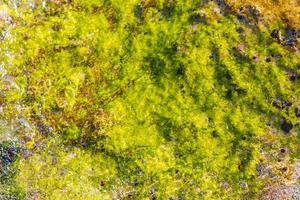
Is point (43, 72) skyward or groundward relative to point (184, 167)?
skyward

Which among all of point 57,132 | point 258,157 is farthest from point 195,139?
point 57,132

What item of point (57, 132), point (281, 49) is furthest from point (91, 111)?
point (281, 49)

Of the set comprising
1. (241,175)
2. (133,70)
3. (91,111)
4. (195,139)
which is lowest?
(241,175)

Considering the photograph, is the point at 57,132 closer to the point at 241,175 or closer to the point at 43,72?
the point at 43,72

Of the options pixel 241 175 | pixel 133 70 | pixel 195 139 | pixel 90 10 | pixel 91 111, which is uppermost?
pixel 90 10

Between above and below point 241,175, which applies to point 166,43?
above

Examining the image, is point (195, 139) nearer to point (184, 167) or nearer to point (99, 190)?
point (184, 167)
